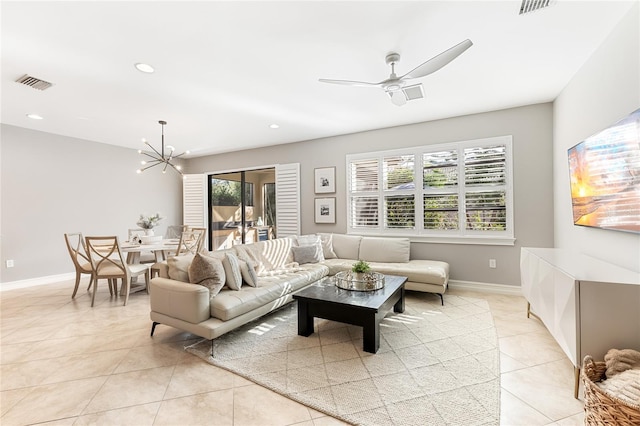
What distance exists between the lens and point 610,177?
2.24 meters

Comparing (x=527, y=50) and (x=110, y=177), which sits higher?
(x=527, y=50)

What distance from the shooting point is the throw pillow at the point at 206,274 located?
2.64m

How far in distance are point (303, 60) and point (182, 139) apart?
3796mm

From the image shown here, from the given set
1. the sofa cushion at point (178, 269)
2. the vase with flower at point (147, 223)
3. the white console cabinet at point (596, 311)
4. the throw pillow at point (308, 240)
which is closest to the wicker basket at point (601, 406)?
the white console cabinet at point (596, 311)

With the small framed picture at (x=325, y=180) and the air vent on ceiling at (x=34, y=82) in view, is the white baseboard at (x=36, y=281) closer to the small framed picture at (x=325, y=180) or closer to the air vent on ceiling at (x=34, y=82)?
the air vent on ceiling at (x=34, y=82)

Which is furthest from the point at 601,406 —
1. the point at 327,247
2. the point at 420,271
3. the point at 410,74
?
the point at 327,247

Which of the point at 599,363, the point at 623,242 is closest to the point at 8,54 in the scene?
the point at 599,363

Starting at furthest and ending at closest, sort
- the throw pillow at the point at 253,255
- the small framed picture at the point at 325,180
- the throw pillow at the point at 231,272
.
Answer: the small framed picture at the point at 325,180
the throw pillow at the point at 253,255
the throw pillow at the point at 231,272

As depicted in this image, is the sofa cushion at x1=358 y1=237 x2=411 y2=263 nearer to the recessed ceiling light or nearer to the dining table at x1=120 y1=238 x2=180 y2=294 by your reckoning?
the dining table at x1=120 y1=238 x2=180 y2=294

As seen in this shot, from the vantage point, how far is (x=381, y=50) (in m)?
2.56

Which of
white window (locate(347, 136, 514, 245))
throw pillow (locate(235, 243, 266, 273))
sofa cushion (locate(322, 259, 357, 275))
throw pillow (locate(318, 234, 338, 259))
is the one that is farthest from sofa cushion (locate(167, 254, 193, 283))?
white window (locate(347, 136, 514, 245))

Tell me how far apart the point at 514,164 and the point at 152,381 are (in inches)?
194

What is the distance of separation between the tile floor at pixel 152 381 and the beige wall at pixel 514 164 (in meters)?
1.13

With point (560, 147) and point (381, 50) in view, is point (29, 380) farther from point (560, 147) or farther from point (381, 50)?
point (560, 147)
